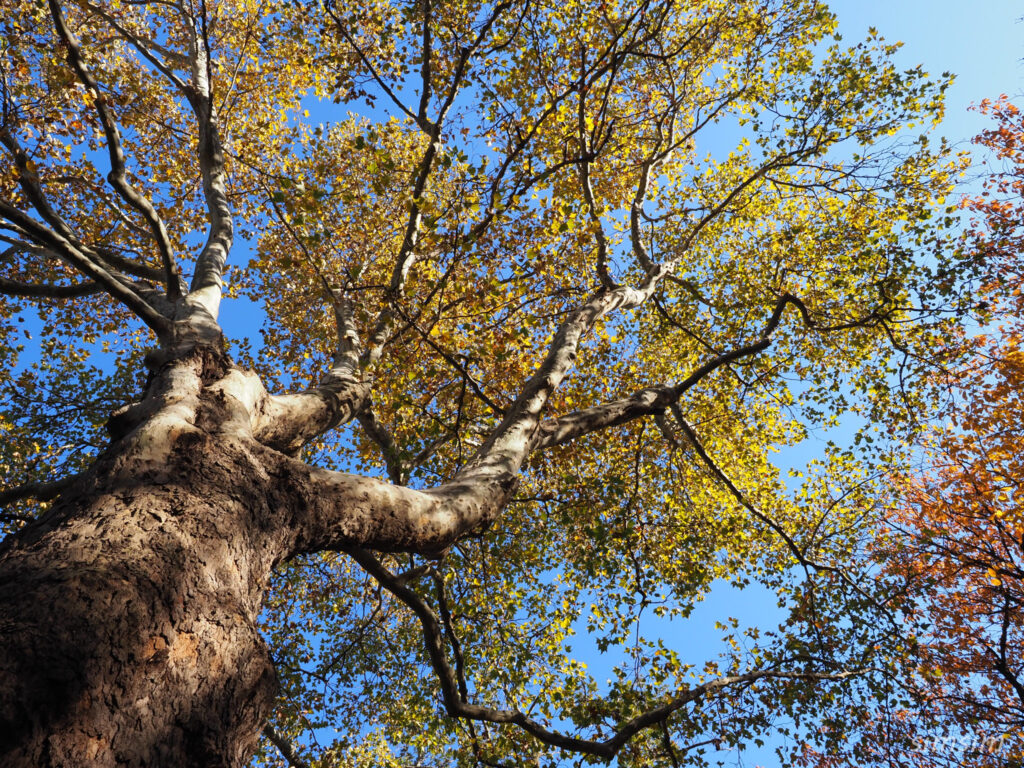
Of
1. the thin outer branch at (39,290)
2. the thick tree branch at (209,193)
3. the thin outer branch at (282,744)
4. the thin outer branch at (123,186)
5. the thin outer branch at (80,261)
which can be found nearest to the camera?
the thin outer branch at (80,261)

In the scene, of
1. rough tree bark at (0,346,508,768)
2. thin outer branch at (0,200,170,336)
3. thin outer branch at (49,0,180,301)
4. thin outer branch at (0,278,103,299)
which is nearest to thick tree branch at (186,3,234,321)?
thin outer branch at (49,0,180,301)

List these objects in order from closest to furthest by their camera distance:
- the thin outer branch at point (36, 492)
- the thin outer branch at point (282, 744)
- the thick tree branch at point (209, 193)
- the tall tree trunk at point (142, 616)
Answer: the tall tree trunk at point (142, 616), the thin outer branch at point (36, 492), the thick tree branch at point (209, 193), the thin outer branch at point (282, 744)

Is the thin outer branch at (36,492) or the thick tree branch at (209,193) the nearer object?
the thin outer branch at (36,492)

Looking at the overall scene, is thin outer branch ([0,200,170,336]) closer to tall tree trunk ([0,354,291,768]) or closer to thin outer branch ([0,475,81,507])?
thin outer branch ([0,475,81,507])

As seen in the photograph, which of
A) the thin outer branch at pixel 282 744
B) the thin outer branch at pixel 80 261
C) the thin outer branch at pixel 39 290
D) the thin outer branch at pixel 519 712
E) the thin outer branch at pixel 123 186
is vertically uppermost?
the thin outer branch at pixel 123 186

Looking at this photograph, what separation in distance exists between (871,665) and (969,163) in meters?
9.41

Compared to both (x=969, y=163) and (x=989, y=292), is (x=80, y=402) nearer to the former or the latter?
(x=989, y=292)

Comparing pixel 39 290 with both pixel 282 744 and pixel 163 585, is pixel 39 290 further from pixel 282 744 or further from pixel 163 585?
pixel 282 744

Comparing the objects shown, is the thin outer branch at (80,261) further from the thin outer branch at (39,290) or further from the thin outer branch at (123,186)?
the thin outer branch at (39,290)

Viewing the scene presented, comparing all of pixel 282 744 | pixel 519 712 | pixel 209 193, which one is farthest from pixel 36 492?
pixel 282 744

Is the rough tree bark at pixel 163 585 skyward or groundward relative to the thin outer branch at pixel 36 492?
groundward

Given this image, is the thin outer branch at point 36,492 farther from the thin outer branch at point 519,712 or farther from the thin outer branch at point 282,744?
the thin outer branch at point 282,744

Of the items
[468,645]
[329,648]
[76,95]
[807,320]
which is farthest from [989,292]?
[76,95]

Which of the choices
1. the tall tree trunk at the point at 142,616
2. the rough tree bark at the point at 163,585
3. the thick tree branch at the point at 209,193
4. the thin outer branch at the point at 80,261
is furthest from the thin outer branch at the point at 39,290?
the tall tree trunk at the point at 142,616
